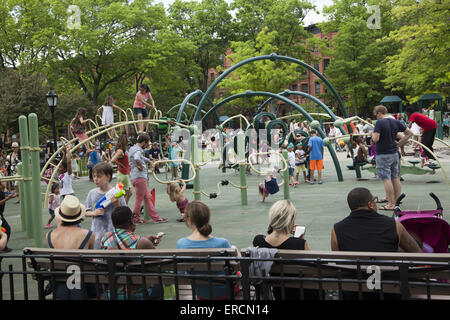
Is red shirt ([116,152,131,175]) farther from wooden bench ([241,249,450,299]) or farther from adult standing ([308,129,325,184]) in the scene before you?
adult standing ([308,129,325,184])

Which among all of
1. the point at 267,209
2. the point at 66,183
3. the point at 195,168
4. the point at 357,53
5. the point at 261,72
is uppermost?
the point at 357,53

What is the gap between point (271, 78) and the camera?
46.1 meters

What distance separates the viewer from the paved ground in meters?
8.09

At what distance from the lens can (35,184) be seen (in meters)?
7.83

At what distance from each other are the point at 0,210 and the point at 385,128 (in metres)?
7.17

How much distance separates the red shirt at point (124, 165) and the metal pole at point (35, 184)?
2.01 m

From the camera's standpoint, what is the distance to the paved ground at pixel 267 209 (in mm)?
8086

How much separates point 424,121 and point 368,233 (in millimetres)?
9310

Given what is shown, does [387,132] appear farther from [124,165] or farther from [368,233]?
[368,233]

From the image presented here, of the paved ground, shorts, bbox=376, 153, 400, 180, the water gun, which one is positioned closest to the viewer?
the water gun

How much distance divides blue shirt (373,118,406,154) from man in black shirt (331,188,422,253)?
5.30 metres

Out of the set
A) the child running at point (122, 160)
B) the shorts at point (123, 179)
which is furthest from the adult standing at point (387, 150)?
the shorts at point (123, 179)

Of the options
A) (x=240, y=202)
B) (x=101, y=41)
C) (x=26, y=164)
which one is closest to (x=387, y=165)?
(x=240, y=202)

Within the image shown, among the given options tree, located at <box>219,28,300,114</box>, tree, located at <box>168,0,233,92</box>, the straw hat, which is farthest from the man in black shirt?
tree, located at <box>168,0,233,92</box>
